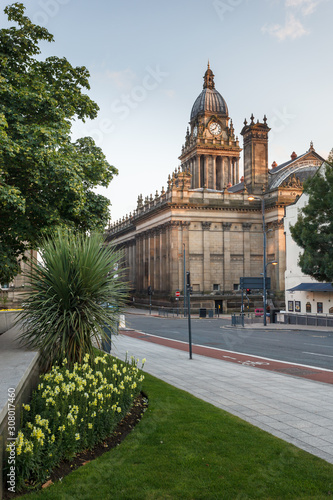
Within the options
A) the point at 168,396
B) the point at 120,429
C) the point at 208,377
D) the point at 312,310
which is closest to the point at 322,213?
the point at 312,310

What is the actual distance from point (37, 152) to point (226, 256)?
5983 centimetres

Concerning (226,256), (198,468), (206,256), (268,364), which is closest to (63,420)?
(198,468)

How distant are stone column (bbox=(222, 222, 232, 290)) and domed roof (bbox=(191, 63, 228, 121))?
36793 millimetres

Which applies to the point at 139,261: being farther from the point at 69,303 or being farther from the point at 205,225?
the point at 69,303

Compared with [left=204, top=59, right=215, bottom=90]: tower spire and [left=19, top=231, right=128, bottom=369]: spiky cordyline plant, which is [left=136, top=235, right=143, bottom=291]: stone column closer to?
[left=204, top=59, right=215, bottom=90]: tower spire

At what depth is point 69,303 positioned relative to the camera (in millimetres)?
10539

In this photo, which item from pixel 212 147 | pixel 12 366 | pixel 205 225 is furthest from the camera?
pixel 212 147

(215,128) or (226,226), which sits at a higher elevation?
(215,128)

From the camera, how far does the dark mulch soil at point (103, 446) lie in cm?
613

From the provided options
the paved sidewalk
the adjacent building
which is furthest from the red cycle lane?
the adjacent building

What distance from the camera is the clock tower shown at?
94875 millimetres

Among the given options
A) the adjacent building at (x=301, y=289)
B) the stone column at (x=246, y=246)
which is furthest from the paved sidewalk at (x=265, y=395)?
the stone column at (x=246, y=246)

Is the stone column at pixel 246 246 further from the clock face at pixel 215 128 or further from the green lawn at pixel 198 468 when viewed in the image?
the green lawn at pixel 198 468

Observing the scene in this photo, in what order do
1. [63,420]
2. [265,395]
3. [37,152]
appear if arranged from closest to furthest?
[63,420] < [265,395] < [37,152]
